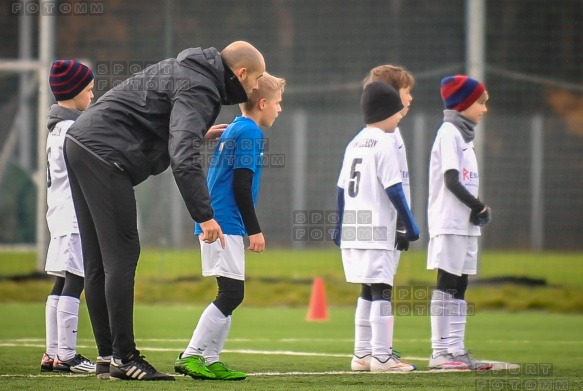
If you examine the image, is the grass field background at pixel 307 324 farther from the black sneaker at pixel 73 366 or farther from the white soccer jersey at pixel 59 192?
the white soccer jersey at pixel 59 192

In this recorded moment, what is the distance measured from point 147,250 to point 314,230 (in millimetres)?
2084

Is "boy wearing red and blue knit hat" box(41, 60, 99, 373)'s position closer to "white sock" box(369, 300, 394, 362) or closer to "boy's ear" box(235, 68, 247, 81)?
"boy's ear" box(235, 68, 247, 81)

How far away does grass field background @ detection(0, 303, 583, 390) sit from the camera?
19.5ft

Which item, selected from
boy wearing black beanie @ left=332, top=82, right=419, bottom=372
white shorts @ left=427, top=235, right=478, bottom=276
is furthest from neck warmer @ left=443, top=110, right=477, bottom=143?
white shorts @ left=427, top=235, right=478, bottom=276

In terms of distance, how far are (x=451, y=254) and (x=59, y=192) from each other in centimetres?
234

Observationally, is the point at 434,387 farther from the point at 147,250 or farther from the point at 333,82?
the point at 333,82

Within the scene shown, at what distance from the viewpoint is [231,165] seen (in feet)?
20.3

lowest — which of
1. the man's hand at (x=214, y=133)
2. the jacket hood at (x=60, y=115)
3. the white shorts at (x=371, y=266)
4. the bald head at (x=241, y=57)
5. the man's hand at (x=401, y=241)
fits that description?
the white shorts at (x=371, y=266)

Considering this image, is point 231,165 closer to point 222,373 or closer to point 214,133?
point 214,133

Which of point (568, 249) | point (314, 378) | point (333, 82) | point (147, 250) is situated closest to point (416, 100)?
point (333, 82)

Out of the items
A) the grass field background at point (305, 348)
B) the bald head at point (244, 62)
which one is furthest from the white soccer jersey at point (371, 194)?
the bald head at point (244, 62)

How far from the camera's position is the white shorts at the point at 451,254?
7062 mm

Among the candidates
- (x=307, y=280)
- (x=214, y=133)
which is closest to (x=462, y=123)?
(x=214, y=133)

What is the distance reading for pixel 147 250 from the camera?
14.2 meters
